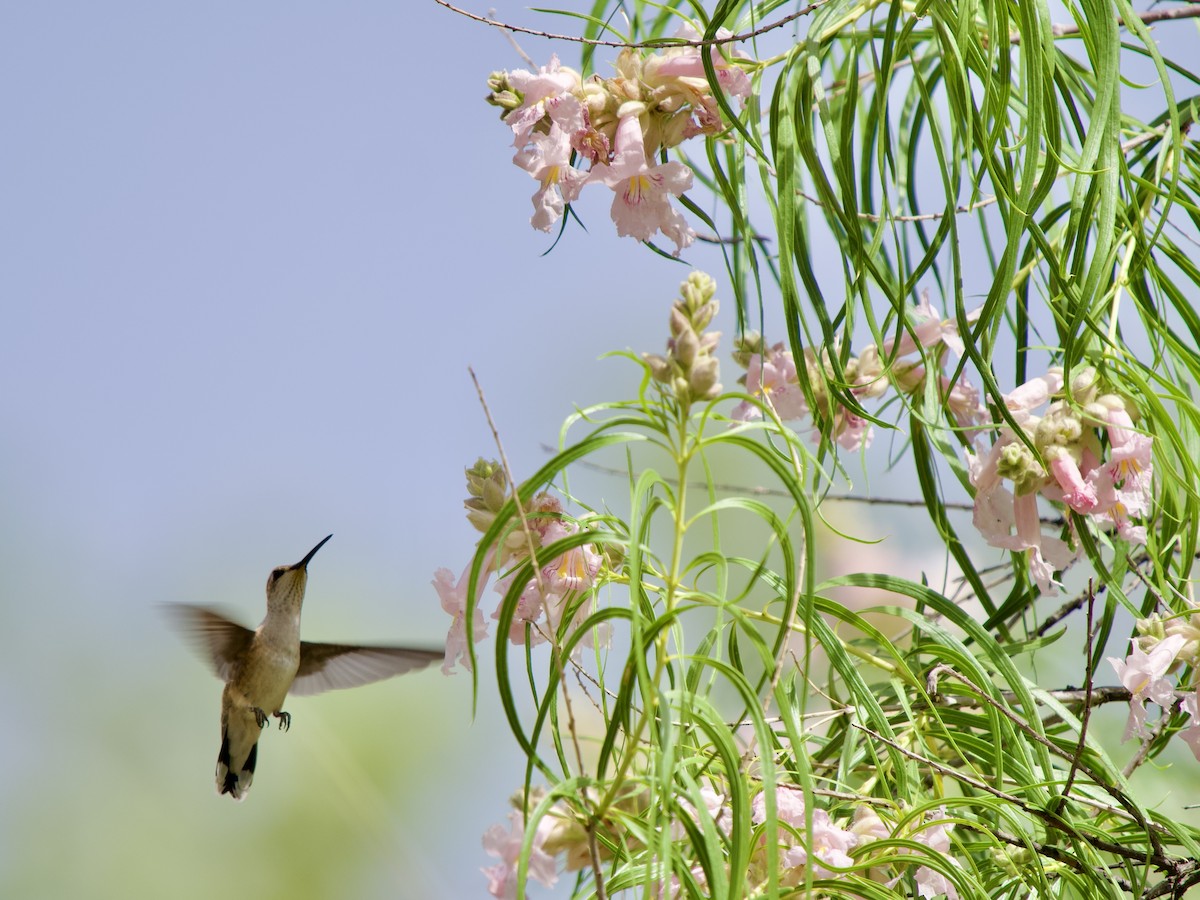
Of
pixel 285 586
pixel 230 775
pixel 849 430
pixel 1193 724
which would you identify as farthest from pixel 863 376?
pixel 230 775

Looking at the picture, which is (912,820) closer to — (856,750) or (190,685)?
(856,750)

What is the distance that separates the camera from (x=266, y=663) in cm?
179

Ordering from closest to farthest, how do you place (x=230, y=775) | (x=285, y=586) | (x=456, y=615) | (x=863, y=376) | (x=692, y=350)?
(x=692, y=350), (x=456, y=615), (x=863, y=376), (x=285, y=586), (x=230, y=775)

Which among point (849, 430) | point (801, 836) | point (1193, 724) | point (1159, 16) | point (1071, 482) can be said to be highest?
point (1159, 16)

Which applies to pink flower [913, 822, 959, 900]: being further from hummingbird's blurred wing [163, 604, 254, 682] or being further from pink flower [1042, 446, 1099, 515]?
hummingbird's blurred wing [163, 604, 254, 682]

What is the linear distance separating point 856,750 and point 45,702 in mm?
7149

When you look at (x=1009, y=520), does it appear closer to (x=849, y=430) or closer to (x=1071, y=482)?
(x=1071, y=482)

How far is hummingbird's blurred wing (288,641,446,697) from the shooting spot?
5.50ft

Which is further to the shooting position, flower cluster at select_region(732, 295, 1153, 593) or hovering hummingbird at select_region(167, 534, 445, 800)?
hovering hummingbird at select_region(167, 534, 445, 800)

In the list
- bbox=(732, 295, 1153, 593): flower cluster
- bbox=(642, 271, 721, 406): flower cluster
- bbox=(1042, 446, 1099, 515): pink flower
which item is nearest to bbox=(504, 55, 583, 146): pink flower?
bbox=(732, 295, 1153, 593): flower cluster

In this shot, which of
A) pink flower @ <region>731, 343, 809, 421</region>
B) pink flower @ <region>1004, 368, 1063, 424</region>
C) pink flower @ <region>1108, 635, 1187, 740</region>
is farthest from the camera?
pink flower @ <region>731, 343, 809, 421</region>

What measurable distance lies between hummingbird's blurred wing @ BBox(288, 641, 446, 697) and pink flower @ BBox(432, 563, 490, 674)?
791mm

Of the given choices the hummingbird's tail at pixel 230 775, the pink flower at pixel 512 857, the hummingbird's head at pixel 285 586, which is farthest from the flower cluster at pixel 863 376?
the hummingbird's tail at pixel 230 775

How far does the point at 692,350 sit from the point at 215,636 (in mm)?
1417
